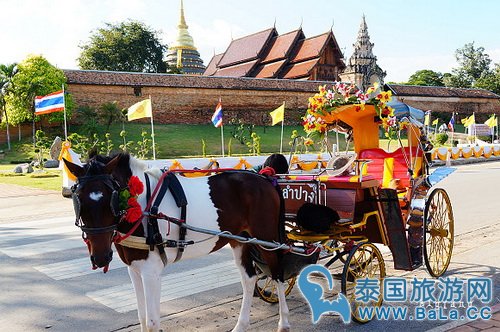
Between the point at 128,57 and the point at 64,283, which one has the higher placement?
the point at 128,57

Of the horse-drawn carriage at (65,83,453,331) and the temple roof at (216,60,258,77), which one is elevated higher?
the temple roof at (216,60,258,77)

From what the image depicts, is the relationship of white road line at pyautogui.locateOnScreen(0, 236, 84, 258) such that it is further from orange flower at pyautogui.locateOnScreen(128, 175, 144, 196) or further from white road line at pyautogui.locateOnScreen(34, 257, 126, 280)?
orange flower at pyautogui.locateOnScreen(128, 175, 144, 196)

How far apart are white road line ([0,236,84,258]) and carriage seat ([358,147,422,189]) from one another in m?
4.95

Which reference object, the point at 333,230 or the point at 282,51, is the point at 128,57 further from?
the point at 333,230

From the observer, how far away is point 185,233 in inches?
143

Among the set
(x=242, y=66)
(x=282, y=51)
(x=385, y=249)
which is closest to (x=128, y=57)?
(x=242, y=66)

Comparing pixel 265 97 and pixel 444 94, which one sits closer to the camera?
pixel 265 97

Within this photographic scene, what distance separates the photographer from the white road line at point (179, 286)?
498 cm

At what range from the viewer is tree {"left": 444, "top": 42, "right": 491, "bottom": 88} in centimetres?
6981

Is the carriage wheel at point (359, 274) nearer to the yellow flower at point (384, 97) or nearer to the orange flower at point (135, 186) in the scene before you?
the yellow flower at point (384, 97)

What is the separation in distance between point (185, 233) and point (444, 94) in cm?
5006

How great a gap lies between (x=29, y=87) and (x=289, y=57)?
86.3 ft

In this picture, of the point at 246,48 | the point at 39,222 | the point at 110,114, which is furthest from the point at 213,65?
the point at 39,222

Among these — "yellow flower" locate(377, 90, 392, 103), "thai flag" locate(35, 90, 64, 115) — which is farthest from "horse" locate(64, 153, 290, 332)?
"thai flag" locate(35, 90, 64, 115)
